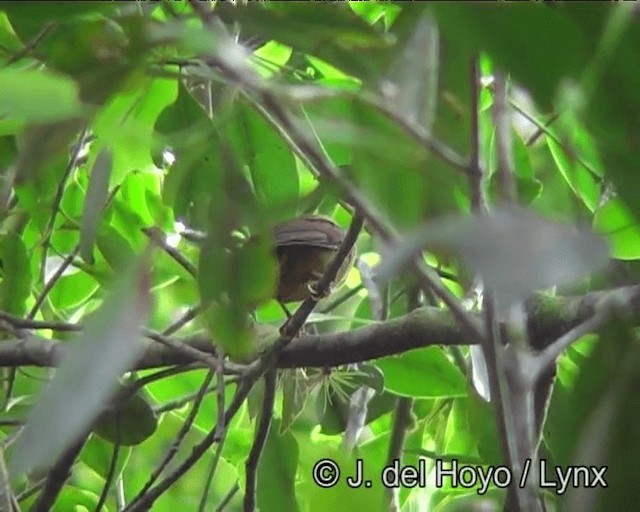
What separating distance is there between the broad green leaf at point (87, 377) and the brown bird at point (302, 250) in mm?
973

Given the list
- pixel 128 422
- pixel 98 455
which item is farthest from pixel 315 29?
pixel 98 455

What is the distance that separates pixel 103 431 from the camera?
103 cm

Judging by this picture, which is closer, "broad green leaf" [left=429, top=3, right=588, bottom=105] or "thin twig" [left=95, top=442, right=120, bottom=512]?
"broad green leaf" [left=429, top=3, right=588, bottom=105]

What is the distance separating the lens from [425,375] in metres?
1.07

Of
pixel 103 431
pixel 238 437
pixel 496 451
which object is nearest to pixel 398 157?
pixel 496 451

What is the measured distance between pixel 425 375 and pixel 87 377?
2.42 feet

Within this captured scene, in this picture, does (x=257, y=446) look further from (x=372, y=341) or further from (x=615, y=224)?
(x=615, y=224)

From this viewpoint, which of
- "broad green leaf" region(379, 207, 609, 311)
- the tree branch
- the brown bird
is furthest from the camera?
the brown bird

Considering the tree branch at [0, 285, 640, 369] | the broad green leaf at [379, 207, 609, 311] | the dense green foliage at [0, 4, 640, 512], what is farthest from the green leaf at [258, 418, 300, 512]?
the broad green leaf at [379, 207, 609, 311]

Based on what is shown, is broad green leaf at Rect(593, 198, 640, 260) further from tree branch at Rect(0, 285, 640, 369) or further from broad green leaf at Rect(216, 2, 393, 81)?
broad green leaf at Rect(216, 2, 393, 81)

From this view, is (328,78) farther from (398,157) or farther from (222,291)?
(398,157)

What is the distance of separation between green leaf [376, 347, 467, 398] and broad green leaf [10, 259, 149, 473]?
68 centimetres

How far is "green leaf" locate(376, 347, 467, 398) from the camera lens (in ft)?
3.48

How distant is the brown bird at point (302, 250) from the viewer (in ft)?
4.74
